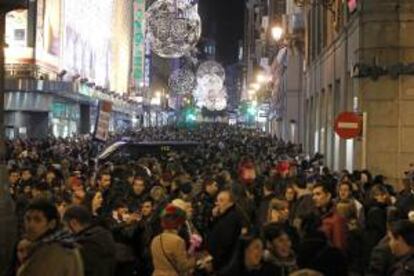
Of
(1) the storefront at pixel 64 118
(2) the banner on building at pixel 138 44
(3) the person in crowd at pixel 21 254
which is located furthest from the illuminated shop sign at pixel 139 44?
(3) the person in crowd at pixel 21 254

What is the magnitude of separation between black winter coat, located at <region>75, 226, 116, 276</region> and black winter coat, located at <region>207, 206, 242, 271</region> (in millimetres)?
1613

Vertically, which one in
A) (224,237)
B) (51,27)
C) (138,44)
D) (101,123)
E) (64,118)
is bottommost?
(224,237)

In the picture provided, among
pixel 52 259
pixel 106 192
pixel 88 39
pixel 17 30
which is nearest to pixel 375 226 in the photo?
pixel 106 192

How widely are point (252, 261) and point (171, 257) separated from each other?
101cm

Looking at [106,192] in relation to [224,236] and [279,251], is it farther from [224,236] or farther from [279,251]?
[279,251]

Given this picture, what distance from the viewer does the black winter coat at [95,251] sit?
288 inches

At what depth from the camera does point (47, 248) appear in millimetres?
5711

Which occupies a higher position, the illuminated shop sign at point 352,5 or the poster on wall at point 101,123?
the illuminated shop sign at point 352,5

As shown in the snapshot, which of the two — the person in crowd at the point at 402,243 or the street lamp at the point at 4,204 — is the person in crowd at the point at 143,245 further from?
the person in crowd at the point at 402,243

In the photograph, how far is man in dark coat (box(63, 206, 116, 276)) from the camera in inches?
288

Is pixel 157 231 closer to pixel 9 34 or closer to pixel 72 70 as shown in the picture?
pixel 9 34

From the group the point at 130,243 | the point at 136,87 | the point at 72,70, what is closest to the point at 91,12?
the point at 72,70

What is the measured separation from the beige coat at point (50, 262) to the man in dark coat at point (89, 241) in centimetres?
142

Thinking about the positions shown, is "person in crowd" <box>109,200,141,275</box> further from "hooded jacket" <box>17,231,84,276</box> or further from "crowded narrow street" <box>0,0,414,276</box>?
"hooded jacket" <box>17,231,84,276</box>
